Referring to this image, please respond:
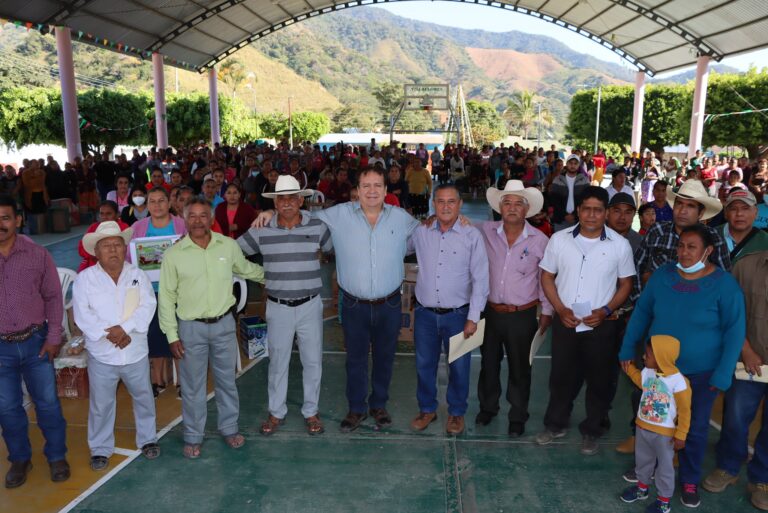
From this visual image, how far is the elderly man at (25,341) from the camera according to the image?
3.25 meters

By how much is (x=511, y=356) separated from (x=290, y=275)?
156cm

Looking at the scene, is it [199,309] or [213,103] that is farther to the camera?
[213,103]

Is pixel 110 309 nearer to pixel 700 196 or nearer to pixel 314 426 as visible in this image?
pixel 314 426

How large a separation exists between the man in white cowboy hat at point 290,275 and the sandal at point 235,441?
0.19 m

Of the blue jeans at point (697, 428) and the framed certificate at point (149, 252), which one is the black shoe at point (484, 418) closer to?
the blue jeans at point (697, 428)

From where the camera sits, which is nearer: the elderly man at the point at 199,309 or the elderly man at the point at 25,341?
the elderly man at the point at 25,341

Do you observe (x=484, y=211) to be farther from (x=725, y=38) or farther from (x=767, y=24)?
(x=725, y=38)

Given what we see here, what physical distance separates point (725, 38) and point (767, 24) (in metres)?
3.17

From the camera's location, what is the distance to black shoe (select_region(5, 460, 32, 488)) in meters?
3.45

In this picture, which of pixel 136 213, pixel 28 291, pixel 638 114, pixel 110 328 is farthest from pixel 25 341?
pixel 638 114

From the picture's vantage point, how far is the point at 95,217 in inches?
544

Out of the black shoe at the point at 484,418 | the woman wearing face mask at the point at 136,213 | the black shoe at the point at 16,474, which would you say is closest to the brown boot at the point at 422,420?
the black shoe at the point at 484,418

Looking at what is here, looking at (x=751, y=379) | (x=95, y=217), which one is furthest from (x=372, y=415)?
(x=95, y=217)

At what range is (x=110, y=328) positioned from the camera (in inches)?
136
